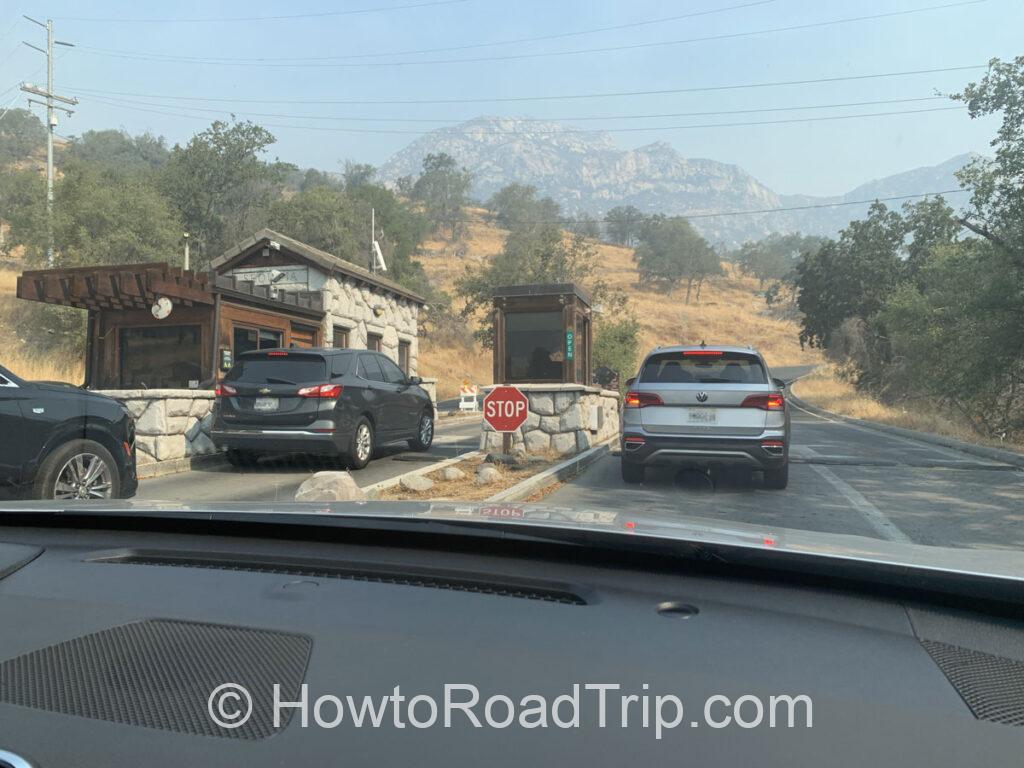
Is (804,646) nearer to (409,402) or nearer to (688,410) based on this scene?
(688,410)

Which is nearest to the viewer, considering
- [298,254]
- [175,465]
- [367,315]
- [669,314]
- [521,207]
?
[175,465]

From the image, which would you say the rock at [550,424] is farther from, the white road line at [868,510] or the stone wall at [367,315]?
the stone wall at [367,315]

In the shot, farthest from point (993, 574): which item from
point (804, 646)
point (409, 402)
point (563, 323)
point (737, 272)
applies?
point (737, 272)

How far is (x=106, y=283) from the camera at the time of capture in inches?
552

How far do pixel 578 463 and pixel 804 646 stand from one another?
978 cm

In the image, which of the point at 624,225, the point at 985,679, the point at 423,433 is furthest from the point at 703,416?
the point at 624,225

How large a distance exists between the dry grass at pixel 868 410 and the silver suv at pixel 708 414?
820 centimetres

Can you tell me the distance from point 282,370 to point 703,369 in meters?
5.95

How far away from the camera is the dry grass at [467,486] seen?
850cm

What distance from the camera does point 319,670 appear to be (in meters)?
1.70

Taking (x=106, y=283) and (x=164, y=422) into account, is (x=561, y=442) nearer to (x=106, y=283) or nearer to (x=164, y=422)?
(x=164, y=422)

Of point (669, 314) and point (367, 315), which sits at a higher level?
point (669, 314)

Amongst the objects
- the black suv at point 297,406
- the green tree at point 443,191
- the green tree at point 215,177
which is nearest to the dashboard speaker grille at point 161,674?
A: the black suv at point 297,406

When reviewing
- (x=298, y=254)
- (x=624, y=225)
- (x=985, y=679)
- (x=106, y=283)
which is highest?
(x=624, y=225)
